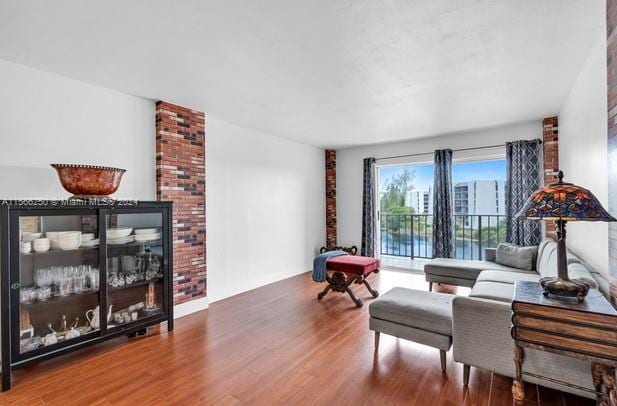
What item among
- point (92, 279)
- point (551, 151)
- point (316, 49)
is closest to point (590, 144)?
point (551, 151)

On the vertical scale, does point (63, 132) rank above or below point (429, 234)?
above

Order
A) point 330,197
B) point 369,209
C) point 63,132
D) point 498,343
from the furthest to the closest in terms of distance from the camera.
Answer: point 330,197 → point 369,209 → point 63,132 → point 498,343

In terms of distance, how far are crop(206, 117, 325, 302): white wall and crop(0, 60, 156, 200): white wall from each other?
0.85 metres

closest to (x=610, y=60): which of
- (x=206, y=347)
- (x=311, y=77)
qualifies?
(x=311, y=77)

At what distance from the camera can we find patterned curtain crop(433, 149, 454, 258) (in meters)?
4.94

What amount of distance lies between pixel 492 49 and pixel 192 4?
2141 millimetres

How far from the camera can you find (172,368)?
231 centimetres

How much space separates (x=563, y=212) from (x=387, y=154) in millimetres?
4280

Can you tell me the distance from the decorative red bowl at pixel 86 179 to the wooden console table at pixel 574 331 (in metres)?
3.15

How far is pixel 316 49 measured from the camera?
2.22 meters

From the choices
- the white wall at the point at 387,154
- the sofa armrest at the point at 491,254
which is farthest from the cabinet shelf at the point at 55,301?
the sofa armrest at the point at 491,254

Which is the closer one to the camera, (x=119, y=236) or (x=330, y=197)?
(x=119, y=236)

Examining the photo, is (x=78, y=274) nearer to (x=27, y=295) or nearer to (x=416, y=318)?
(x=27, y=295)

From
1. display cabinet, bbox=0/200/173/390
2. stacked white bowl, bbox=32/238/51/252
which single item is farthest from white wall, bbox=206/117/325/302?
stacked white bowl, bbox=32/238/51/252
